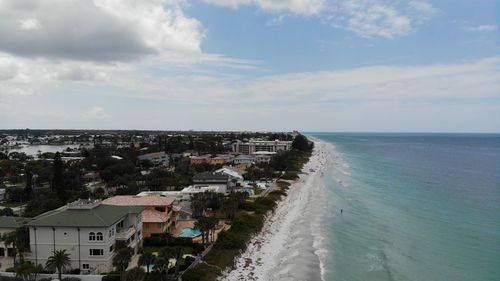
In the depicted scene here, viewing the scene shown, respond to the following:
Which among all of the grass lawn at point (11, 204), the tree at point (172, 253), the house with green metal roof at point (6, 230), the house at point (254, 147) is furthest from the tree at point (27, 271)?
the house at point (254, 147)

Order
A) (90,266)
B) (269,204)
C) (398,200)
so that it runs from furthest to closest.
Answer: (398,200) < (269,204) < (90,266)

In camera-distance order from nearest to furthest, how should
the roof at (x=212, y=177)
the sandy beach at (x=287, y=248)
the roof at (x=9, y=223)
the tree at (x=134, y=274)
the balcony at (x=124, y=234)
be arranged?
1. the tree at (x=134, y=274)
2. the balcony at (x=124, y=234)
3. the sandy beach at (x=287, y=248)
4. the roof at (x=9, y=223)
5. the roof at (x=212, y=177)

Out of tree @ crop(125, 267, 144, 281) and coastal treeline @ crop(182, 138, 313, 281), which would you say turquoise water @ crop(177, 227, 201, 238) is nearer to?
coastal treeline @ crop(182, 138, 313, 281)

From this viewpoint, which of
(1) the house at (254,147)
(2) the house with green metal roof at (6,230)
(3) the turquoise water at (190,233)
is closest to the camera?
(2) the house with green metal roof at (6,230)

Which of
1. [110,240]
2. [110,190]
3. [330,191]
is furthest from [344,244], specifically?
[110,190]

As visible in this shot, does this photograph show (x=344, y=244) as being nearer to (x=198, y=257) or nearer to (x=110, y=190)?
(x=198, y=257)

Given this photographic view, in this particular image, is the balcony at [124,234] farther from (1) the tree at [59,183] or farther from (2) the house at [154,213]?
(1) the tree at [59,183]

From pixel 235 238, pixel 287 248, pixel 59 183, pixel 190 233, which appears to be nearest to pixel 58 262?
pixel 190 233
